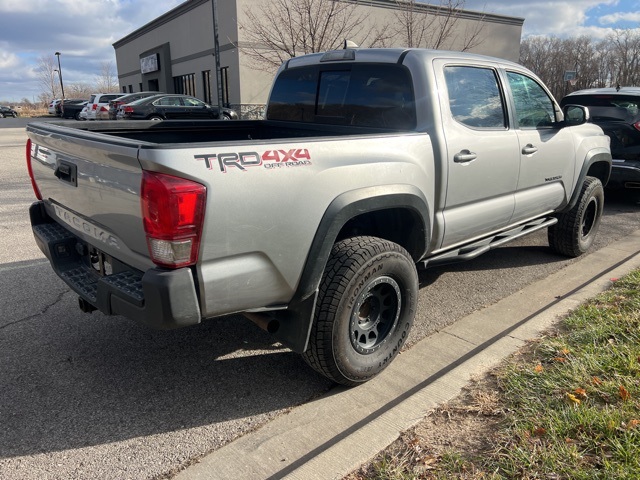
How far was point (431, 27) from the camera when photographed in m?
25.6

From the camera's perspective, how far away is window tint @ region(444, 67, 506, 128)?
3.65 m

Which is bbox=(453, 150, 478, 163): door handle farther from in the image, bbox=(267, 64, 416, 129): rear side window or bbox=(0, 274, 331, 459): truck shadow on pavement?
bbox=(0, 274, 331, 459): truck shadow on pavement

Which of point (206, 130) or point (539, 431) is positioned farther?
point (206, 130)

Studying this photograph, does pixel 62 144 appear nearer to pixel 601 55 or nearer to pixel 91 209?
pixel 91 209

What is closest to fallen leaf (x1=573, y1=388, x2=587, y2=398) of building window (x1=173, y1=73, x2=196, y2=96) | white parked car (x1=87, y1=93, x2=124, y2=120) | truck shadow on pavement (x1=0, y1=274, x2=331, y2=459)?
truck shadow on pavement (x1=0, y1=274, x2=331, y2=459)

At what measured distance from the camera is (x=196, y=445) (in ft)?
8.46

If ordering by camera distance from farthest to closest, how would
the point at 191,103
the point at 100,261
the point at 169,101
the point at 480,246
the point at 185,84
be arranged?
1. the point at 185,84
2. the point at 191,103
3. the point at 169,101
4. the point at 480,246
5. the point at 100,261

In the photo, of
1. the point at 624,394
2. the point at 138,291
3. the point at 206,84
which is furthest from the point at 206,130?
the point at 206,84

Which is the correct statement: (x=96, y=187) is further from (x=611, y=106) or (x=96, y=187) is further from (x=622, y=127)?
(x=611, y=106)

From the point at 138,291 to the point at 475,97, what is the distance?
2.83 metres

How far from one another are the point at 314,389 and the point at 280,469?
74cm

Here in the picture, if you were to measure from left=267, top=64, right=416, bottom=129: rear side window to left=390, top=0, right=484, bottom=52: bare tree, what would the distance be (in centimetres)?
1294

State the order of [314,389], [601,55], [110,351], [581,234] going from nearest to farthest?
[314,389] → [110,351] → [581,234] → [601,55]

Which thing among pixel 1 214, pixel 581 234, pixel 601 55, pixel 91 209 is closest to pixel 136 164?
pixel 91 209
